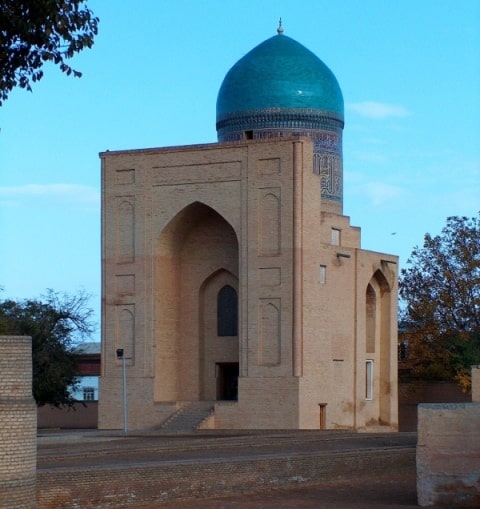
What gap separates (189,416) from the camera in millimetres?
31453

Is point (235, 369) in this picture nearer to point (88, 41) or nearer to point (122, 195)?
point (122, 195)

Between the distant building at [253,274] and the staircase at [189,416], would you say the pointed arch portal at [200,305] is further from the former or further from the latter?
the staircase at [189,416]

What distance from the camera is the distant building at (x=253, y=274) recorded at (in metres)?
30.7

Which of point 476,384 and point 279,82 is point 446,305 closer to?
point 279,82

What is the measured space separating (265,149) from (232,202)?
1534 mm

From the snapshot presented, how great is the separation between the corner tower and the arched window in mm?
3493

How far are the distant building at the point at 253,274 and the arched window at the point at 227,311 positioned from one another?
4 centimetres

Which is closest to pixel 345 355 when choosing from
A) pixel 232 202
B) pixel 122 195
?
pixel 232 202

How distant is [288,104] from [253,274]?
5301 mm

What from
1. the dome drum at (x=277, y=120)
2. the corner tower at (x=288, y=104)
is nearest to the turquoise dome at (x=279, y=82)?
the corner tower at (x=288, y=104)

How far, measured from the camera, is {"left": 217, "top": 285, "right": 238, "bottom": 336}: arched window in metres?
33.2

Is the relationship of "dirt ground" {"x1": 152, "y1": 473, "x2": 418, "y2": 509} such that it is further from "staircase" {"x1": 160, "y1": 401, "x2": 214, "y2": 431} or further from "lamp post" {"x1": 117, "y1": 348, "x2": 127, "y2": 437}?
"staircase" {"x1": 160, "y1": 401, "x2": 214, "y2": 431}

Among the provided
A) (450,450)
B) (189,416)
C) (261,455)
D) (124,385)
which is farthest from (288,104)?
(450,450)

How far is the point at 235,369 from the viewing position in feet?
110
